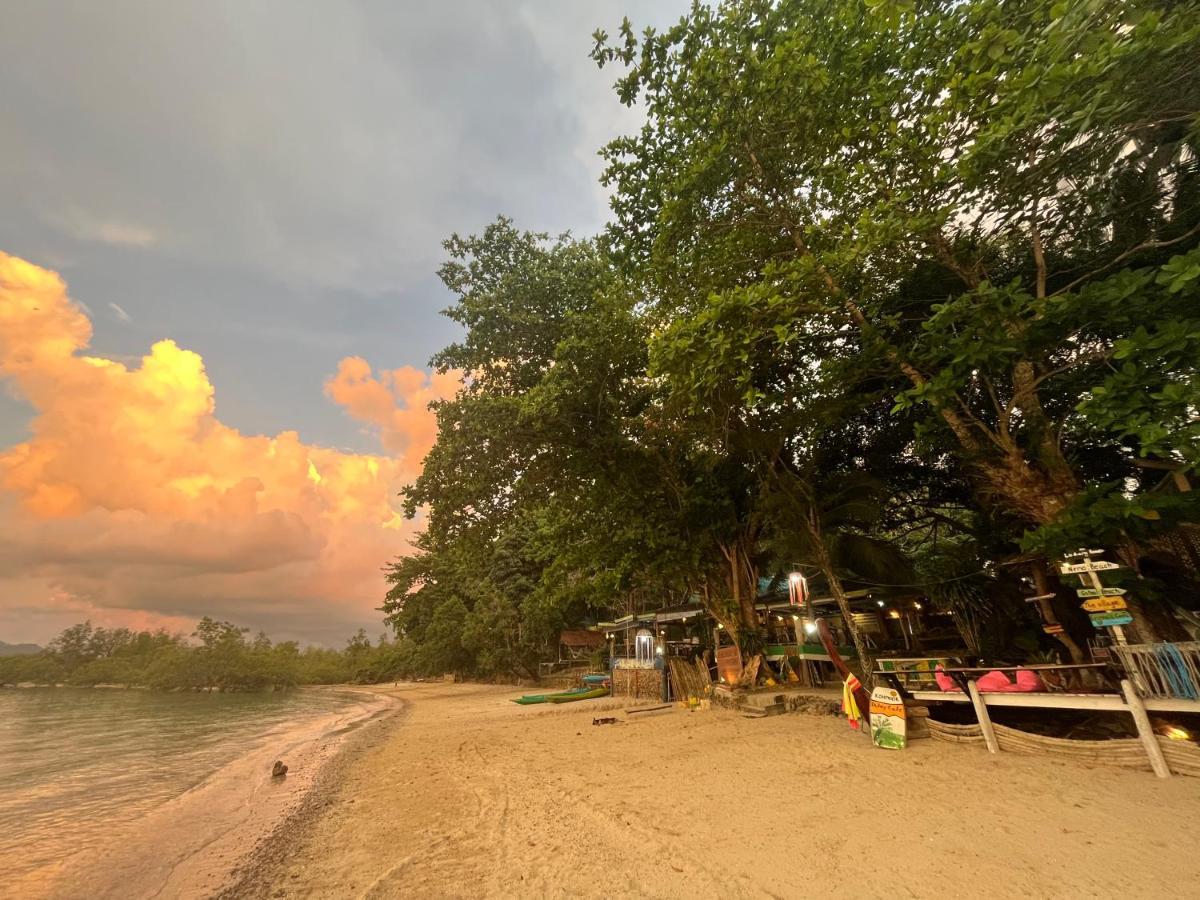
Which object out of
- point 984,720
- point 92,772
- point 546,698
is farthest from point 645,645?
point 92,772

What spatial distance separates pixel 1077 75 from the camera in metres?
5.27

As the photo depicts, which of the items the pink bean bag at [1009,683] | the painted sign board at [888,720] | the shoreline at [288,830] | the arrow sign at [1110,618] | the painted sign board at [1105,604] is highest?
the painted sign board at [1105,604]

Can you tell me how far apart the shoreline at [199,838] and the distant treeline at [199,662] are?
52186 millimetres

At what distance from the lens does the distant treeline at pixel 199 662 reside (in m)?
59.9

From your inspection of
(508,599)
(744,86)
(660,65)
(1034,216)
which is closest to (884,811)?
(1034,216)

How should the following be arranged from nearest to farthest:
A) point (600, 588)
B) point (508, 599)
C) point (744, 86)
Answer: point (744, 86) < point (600, 588) < point (508, 599)

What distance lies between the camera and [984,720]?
7.52 meters

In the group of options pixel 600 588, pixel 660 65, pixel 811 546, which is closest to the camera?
pixel 660 65

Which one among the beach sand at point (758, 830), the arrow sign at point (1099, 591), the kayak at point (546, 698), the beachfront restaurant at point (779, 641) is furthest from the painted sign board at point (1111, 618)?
the kayak at point (546, 698)

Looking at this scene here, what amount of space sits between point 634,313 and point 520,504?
756cm

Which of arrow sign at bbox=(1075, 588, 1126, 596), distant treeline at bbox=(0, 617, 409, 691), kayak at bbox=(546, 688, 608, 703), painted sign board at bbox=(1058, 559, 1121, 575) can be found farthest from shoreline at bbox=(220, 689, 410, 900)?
distant treeline at bbox=(0, 617, 409, 691)

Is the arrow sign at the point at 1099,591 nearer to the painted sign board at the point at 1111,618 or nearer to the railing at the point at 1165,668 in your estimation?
the painted sign board at the point at 1111,618

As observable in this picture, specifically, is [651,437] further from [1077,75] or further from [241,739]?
[241,739]

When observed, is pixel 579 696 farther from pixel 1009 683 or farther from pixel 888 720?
pixel 1009 683
